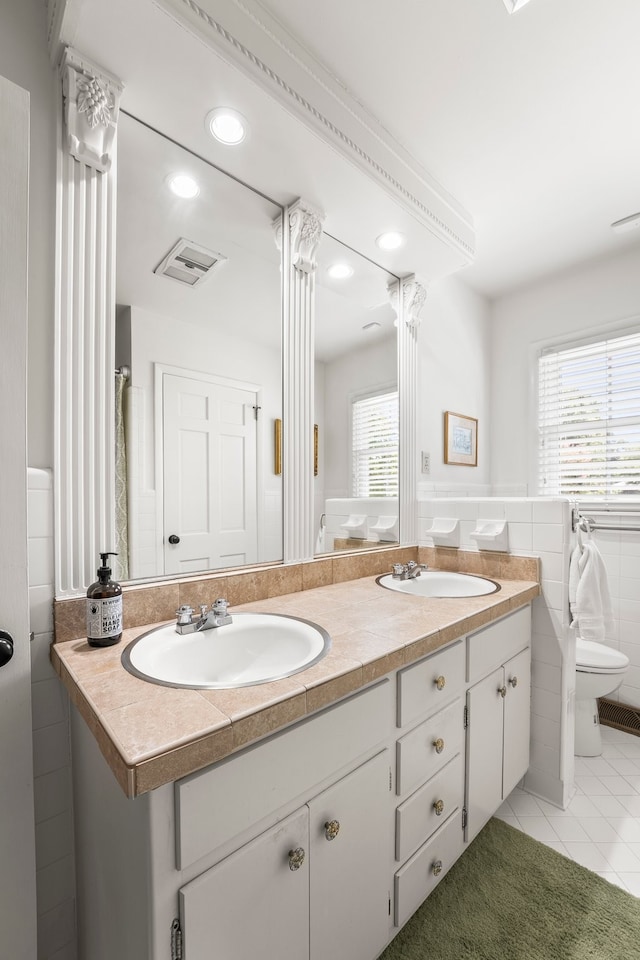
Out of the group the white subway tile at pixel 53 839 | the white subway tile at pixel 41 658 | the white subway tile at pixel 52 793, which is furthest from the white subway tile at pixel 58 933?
the white subway tile at pixel 41 658

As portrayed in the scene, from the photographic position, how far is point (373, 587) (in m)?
1.67

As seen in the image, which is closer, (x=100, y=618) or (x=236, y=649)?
(x=100, y=618)

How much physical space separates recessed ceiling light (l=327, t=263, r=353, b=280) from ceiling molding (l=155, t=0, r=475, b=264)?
0.35 m

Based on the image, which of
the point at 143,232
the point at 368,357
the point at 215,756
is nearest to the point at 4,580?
the point at 215,756

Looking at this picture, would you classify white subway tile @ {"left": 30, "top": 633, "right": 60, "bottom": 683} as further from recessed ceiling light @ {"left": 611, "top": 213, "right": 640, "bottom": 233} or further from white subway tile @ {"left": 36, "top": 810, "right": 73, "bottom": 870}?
recessed ceiling light @ {"left": 611, "top": 213, "right": 640, "bottom": 233}

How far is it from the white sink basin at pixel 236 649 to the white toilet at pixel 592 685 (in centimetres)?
154

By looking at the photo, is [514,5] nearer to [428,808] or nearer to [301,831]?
[301,831]

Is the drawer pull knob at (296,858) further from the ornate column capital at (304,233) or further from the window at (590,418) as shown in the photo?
the window at (590,418)

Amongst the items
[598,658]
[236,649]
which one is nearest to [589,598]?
[598,658]

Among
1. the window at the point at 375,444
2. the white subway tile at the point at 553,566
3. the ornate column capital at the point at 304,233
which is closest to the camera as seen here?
the ornate column capital at the point at 304,233

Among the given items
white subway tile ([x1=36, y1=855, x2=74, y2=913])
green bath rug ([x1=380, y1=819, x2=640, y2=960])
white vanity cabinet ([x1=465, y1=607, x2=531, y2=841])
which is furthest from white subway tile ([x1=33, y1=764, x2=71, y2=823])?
white vanity cabinet ([x1=465, y1=607, x2=531, y2=841])

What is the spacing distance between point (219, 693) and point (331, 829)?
1.28 feet

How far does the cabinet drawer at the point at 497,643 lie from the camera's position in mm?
1357

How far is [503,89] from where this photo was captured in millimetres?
1393
